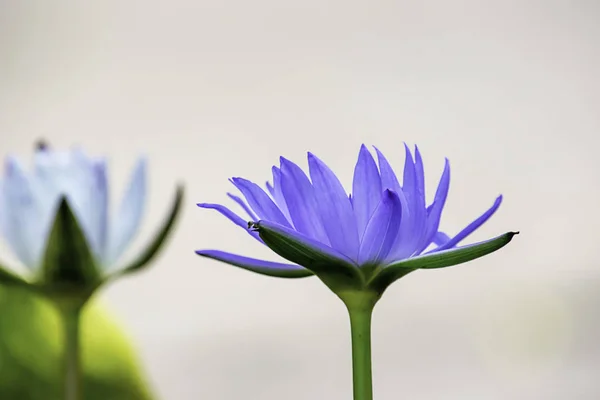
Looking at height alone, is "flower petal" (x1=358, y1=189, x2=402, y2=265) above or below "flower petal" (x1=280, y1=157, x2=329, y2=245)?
below

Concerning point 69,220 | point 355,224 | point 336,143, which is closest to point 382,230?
point 355,224

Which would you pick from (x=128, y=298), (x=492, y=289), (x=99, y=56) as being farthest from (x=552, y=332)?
(x=99, y=56)

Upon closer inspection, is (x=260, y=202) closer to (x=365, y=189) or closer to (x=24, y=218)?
(x=365, y=189)

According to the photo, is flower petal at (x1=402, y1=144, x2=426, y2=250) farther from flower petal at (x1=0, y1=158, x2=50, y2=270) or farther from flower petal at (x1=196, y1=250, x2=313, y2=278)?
flower petal at (x1=0, y1=158, x2=50, y2=270)

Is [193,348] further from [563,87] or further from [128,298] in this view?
[563,87]

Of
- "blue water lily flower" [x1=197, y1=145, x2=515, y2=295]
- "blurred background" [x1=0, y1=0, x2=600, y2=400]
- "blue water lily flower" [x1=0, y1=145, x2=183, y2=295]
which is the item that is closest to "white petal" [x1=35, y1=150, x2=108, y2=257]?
"blue water lily flower" [x1=0, y1=145, x2=183, y2=295]
